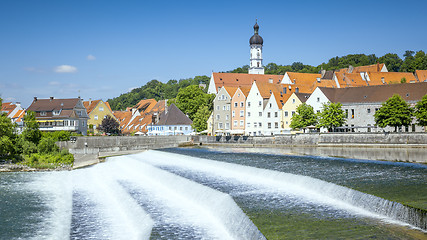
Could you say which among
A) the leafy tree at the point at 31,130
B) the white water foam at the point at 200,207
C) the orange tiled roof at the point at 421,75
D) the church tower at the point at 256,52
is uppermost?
the church tower at the point at 256,52

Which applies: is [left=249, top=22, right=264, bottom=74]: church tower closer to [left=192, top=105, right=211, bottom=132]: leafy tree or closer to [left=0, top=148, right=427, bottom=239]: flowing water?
[left=192, top=105, right=211, bottom=132]: leafy tree

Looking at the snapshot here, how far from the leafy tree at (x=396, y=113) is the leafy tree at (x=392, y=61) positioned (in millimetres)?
107359

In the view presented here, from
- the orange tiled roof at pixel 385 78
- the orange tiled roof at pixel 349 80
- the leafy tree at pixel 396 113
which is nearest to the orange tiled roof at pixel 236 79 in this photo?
the orange tiled roof at pixel 349 80

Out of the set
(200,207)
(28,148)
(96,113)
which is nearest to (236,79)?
(96,113)

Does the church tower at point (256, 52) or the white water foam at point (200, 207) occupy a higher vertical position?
the church tower at point (256, 52)

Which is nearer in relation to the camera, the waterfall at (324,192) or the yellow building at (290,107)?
the waterfall at (324,192)

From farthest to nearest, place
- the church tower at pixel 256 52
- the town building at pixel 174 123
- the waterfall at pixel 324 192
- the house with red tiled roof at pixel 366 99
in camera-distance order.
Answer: the church tower at pixel 256 52
the town building at pixel 174 123
the house with red tiled roof at pixel 366 99
the waterfall at pixel 324 192

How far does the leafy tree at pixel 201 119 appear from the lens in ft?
299

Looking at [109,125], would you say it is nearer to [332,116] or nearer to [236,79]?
[236,79]

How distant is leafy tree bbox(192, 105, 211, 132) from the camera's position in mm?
91219

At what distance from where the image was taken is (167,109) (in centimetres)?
9525

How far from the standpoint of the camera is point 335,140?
196 ft

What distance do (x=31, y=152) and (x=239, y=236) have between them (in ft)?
129

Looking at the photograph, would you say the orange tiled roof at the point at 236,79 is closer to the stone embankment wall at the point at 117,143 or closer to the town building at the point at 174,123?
the town building at the point at 174,123
